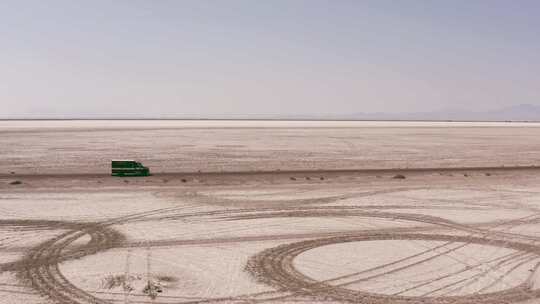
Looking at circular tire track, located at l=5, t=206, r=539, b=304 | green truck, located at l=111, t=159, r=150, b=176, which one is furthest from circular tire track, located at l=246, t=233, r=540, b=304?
green truck, located at l=111, t=159, r=150, b=176

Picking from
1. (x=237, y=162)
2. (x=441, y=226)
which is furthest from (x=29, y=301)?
(x=237, y=162)

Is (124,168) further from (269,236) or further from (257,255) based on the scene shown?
(257,255)

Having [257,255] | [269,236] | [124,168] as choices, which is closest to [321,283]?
[257,255]

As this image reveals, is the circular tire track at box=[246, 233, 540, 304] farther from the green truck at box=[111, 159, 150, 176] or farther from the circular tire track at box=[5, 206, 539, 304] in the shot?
the green truck at box=[111, 159, 150, 176]

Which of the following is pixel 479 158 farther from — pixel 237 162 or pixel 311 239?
pixel 311 239

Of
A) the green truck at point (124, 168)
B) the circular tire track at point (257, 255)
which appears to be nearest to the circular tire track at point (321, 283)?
the circular tire track at point (257, 255)
